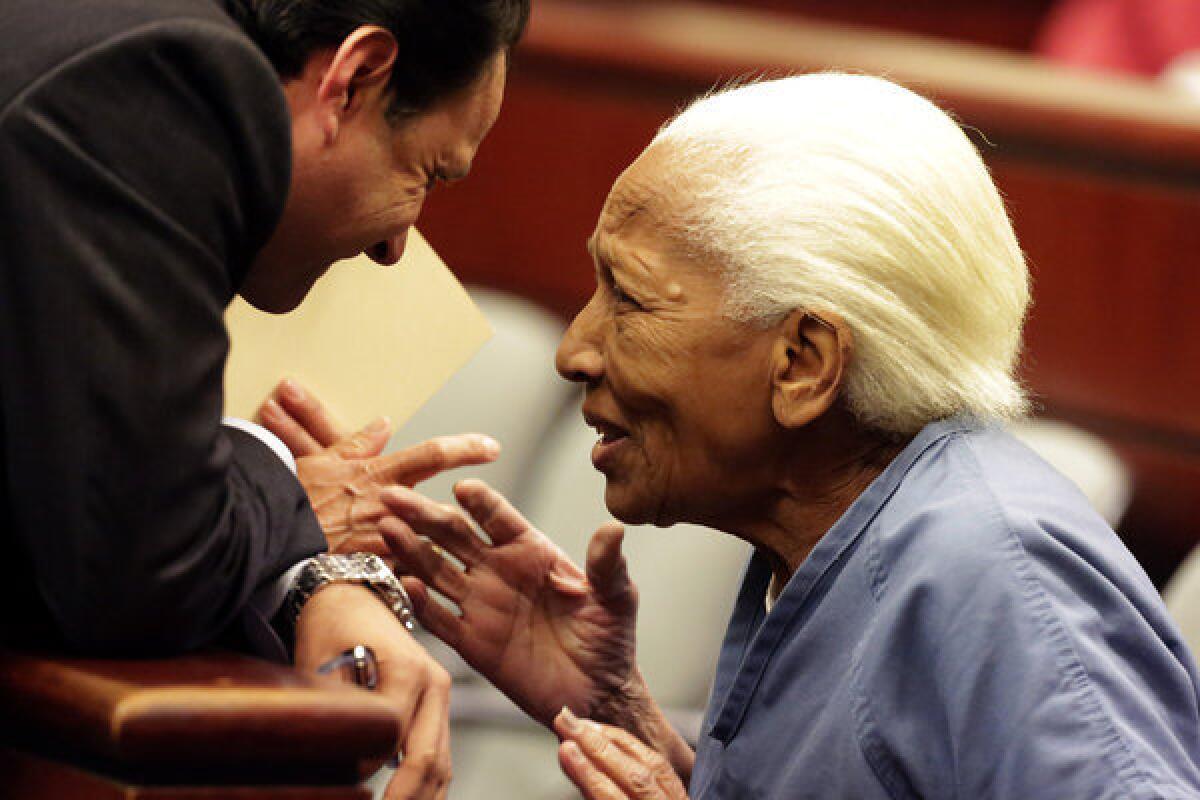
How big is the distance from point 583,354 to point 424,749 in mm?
383

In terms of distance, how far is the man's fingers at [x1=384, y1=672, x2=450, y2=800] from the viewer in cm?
127

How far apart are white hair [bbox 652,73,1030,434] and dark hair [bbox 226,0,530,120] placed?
0.20 m

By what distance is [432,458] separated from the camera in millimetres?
1697

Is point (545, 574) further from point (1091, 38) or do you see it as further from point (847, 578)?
point (1091, 38)

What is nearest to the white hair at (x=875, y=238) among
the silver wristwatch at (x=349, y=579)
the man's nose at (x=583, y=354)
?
the man's nose at (x=583, y=354)

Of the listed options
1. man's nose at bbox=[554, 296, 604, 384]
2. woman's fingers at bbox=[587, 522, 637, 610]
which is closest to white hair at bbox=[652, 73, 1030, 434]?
man's nose at bbox=[554, 296, 604, 384]

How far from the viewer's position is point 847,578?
4.27 ft

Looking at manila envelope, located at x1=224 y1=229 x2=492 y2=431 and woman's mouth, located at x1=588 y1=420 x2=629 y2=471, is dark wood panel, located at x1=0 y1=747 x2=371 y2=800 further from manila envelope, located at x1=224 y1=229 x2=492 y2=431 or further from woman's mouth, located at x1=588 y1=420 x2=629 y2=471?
manila envelope, located at x1=224 y1=229 x2=492 y2=431

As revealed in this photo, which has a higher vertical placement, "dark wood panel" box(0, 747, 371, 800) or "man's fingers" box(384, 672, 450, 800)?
"dark wood panel" box(0, 747, 371, 800)

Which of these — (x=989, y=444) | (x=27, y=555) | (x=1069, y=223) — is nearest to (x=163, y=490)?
(x=27, y=555)

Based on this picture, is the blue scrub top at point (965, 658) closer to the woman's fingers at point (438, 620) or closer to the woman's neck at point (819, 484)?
the woman's neck at point (819, 484)

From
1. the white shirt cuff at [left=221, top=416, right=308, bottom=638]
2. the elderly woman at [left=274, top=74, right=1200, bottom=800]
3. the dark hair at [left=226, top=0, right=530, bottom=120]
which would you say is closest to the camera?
the elderly woman at [left=274, top=74, right=1200, bottom=800]

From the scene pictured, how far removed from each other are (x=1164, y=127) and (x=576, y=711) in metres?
1.23

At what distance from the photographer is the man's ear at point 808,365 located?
52.1 inches
